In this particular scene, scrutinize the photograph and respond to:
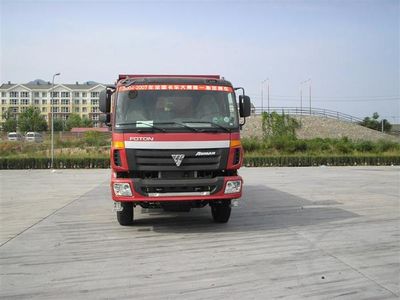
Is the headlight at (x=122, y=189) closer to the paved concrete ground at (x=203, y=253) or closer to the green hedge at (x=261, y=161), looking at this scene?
the paved concrete ground at (x=203, y=253)

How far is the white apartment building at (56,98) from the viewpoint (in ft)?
399

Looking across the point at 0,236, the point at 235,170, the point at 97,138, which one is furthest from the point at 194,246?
the point at 97,138

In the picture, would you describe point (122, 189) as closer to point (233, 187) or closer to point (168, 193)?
point (168, 193)

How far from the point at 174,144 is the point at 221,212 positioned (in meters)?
2.13

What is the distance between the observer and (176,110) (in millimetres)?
8445

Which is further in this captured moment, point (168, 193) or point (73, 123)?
point (73, 123)

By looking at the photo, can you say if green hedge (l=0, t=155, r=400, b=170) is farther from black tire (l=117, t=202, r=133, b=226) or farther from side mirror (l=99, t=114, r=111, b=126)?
black tire (l=117, t=202, r=133, b=226)

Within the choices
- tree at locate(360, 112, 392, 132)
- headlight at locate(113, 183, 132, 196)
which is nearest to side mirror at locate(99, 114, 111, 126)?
headlight at locate(113, 183, 132, 196)

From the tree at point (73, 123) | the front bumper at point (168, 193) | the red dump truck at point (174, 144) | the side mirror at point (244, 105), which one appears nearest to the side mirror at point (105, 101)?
the red dump truck at point (174, 144)

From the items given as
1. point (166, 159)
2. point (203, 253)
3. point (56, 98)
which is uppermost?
point (56, 98)

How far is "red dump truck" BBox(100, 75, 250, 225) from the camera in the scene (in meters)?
7.99

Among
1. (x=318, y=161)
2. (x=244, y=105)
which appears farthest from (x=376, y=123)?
(x=244, y=105)

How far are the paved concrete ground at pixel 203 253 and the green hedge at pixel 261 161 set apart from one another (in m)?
20.2

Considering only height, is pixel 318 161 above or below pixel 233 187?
below
